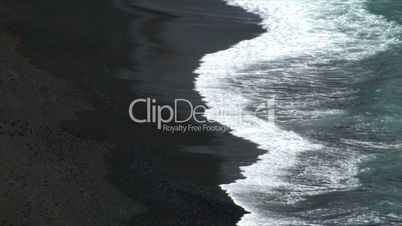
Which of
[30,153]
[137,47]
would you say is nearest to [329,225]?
[30,153]

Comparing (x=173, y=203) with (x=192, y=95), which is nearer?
(x=173, y=203)

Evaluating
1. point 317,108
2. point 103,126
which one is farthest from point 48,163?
point 317,108

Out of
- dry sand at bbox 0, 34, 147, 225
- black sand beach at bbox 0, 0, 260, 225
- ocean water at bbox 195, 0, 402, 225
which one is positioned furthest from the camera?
ocean water at bbox 195, 0, 402, 225

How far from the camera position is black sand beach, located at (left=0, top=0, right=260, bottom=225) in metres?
17.0

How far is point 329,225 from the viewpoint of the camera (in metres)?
16.9

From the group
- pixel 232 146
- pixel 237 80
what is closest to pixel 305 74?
pixel 237 80

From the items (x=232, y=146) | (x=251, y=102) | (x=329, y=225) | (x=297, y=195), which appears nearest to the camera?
(x=329, y=225)

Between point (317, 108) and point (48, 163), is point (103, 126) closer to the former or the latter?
point (48, 163)

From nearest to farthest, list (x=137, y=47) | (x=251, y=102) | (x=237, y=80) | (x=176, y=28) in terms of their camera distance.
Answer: (x=251, y=102) < (x=237, y=80) < (x=137, y=47) < (x=176, y=28)

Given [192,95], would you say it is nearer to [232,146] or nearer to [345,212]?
[232,146]

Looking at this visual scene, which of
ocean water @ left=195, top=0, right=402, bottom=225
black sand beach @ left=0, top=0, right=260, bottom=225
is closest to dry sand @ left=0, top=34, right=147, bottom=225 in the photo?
black sand beach @ left=0, top=0, right=260, bottom=225

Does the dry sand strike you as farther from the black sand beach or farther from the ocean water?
the ocean water

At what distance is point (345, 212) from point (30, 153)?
6.41m

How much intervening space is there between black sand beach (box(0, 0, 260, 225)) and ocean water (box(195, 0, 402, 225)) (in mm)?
711
